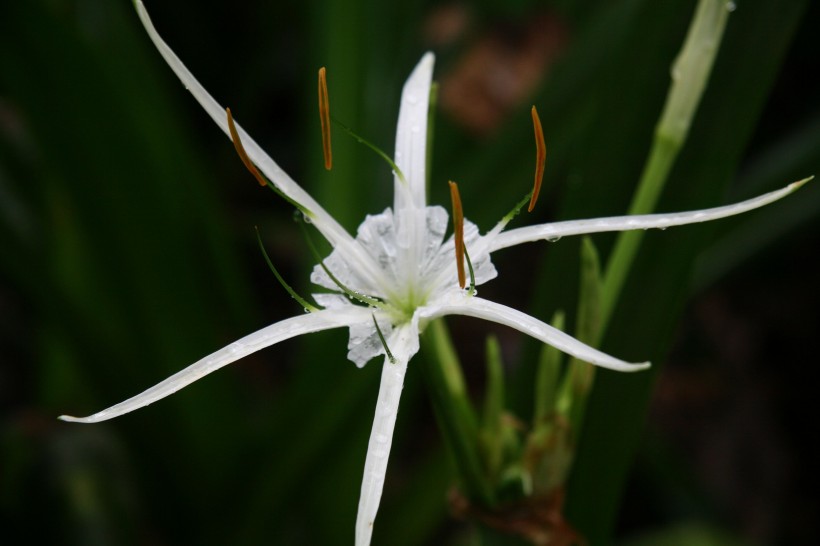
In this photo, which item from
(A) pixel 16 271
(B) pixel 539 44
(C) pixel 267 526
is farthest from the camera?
(B) pixel 539 44

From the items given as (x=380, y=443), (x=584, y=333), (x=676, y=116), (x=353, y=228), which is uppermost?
(x=353, y=228)

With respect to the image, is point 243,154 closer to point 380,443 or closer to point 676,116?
point 380,443

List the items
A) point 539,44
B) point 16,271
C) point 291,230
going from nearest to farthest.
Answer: point 16,271
point 539,44
point 291,230

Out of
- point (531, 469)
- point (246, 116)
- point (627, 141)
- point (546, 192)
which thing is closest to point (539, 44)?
point (546, 192)

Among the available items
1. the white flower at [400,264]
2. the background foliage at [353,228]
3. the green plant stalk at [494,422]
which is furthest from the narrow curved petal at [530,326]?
→ the background foliage at [353,228]

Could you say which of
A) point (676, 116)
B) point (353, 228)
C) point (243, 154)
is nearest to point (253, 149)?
point (243, 154)

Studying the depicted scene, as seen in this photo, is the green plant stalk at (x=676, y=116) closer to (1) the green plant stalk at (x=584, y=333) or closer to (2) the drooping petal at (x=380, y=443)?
(1) the green plant stalk at (x=584, y=333)

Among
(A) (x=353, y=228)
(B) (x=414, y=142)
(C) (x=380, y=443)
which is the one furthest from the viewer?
(A) (x=353, y=228)

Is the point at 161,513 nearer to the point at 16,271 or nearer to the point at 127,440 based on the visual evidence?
the point at 127,440
